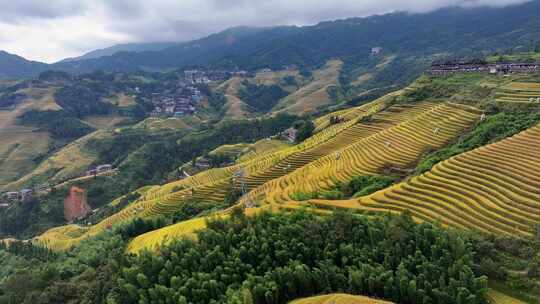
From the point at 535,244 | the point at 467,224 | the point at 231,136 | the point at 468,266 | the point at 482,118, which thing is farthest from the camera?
the point at 231,136

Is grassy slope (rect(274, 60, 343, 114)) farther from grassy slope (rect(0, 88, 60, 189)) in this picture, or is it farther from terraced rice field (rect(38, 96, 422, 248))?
grassy slope (rect(0, 88, 60, 189))

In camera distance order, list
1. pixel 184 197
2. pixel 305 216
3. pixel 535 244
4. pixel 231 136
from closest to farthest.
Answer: pixel 535 244 → pixel 305 216 → pixel 184 197 → pixel 231 136

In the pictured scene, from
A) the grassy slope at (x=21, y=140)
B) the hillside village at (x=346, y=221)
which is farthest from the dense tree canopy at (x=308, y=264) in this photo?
the grassy slope at (x=21, y=140)

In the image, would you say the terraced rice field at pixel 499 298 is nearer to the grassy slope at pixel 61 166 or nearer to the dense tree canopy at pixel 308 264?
the dense tree canopy at pixel 308 264

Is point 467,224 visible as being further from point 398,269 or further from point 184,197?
point 184,197

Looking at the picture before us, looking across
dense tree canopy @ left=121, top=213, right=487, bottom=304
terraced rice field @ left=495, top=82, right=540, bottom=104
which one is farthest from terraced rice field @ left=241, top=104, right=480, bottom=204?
dense tree canopy @ left=121, top=213, right=487, bottom=304

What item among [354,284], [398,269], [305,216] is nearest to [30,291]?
[305,216]
